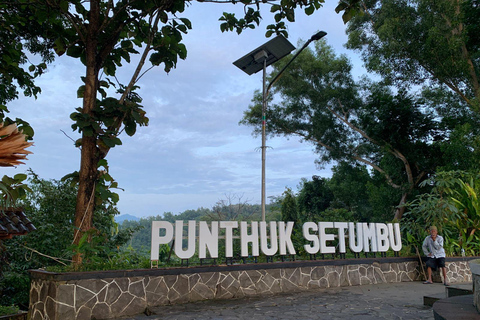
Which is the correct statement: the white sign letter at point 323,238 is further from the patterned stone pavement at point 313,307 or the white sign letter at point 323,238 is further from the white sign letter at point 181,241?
the white sign letter at point 181,241

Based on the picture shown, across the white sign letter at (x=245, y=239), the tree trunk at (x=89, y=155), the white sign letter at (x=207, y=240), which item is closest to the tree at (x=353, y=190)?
the white sign letter at (x=245, y=239)

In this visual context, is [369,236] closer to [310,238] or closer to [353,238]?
[353,238]

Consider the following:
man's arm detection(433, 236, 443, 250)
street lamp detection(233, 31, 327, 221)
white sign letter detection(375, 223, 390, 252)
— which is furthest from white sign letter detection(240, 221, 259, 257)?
man's arm detection(433, 236, 443, 250)

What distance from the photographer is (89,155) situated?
7.75 m

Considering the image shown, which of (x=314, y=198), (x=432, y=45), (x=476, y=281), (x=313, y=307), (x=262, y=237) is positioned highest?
(x=432, y=45)

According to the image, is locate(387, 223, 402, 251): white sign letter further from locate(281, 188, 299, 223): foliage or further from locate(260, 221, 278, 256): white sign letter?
locate(281, 188, 299, 223): foliage

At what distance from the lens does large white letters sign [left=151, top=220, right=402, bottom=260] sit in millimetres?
8383

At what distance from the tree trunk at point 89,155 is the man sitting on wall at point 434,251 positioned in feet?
30.2

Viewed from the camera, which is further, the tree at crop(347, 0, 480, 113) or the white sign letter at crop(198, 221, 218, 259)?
the tree at crop(347, 0, 480, 113)

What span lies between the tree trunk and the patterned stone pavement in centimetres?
211

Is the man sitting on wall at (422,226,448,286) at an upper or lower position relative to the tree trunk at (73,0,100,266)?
lower

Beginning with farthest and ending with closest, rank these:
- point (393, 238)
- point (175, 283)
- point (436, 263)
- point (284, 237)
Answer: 1. point (393, 238)
2. point (436, 263)
3. point (284, 237)
4. point (175, 283)

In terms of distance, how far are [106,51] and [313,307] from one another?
22.6 ft

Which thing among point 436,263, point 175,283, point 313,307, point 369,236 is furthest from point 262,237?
point 436,263
